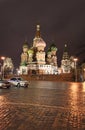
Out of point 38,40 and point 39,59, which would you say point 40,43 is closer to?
point 38,40

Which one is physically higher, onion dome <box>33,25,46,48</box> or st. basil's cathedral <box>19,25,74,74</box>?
onion dome <box>33,25,46,48</box>

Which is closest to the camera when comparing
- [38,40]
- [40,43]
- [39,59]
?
[39,59]

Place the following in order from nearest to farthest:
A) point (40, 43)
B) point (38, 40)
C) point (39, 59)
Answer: point (39, 59) → point (40, 43) → point (38, 40)

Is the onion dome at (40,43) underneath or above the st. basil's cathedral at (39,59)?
above

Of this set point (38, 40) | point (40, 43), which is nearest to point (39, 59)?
point (40, 43)

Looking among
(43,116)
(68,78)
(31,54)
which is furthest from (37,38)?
(43,116)

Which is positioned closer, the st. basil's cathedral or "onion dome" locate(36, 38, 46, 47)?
the st. basil's cathedral

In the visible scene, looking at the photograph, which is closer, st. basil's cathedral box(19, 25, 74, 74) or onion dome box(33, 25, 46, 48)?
st. basil's cathedral box(19, 25, 74, 74)

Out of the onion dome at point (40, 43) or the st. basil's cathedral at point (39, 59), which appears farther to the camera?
the onion dome at point (40, 43)

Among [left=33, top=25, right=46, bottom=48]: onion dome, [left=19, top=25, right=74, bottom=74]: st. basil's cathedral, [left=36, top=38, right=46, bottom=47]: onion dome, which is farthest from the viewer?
[left=33, top=25, right=46, bottom=48]: onion dome

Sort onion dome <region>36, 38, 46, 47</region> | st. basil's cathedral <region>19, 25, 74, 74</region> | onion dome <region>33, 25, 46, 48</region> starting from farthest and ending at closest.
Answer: onion dome <region>33, 25, 46, 48</region> → onion dome <region>36, 38, 46, 47</region> → st. basil's cathedral <region>19, 25, 74, 74</region>

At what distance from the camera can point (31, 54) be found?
146 m

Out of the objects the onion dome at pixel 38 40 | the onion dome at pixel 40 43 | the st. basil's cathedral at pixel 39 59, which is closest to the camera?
the st. basil's cathedral at pixel 39 59

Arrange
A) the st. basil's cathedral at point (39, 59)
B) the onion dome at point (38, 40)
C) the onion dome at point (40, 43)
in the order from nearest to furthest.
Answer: the st. basil's cathedral at point (39, 59) → the onion dome at point (40, 43) → the onion dome at point (38, 40)
